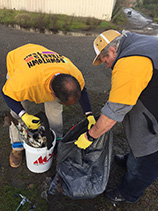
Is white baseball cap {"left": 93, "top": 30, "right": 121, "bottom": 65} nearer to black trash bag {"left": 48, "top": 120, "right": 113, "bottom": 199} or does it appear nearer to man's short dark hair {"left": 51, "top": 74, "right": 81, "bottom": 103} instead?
man's short dark hair {"left": 51, "top": 74, "right": 81, "bottom": 103}

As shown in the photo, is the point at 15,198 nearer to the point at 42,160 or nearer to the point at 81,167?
the point at 42,160

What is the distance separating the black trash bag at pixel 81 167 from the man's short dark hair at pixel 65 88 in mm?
408

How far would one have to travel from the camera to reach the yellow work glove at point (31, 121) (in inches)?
63.9

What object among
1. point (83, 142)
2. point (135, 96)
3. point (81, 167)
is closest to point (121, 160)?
point (81, 167)

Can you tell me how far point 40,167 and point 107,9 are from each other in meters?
12.2

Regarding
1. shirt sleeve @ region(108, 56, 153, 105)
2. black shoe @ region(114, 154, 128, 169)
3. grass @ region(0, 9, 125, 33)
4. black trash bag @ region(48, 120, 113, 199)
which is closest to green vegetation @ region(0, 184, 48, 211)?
black trash bag @ region(48, 120, 113, 199)

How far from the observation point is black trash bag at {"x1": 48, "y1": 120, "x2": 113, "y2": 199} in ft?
5.38

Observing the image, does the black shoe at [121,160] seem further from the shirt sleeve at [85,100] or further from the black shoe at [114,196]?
the shirt sleeve at [85,100]

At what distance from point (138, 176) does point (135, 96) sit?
2.77 feet

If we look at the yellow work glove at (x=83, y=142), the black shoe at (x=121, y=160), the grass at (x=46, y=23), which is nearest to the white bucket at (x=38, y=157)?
the yellow work glove at (x=83, y=142)

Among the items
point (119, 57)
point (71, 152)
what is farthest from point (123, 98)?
point (71, 152)

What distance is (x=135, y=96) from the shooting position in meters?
1.02

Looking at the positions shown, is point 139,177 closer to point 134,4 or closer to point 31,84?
point 31,84

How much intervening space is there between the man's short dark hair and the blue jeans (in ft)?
2.51
